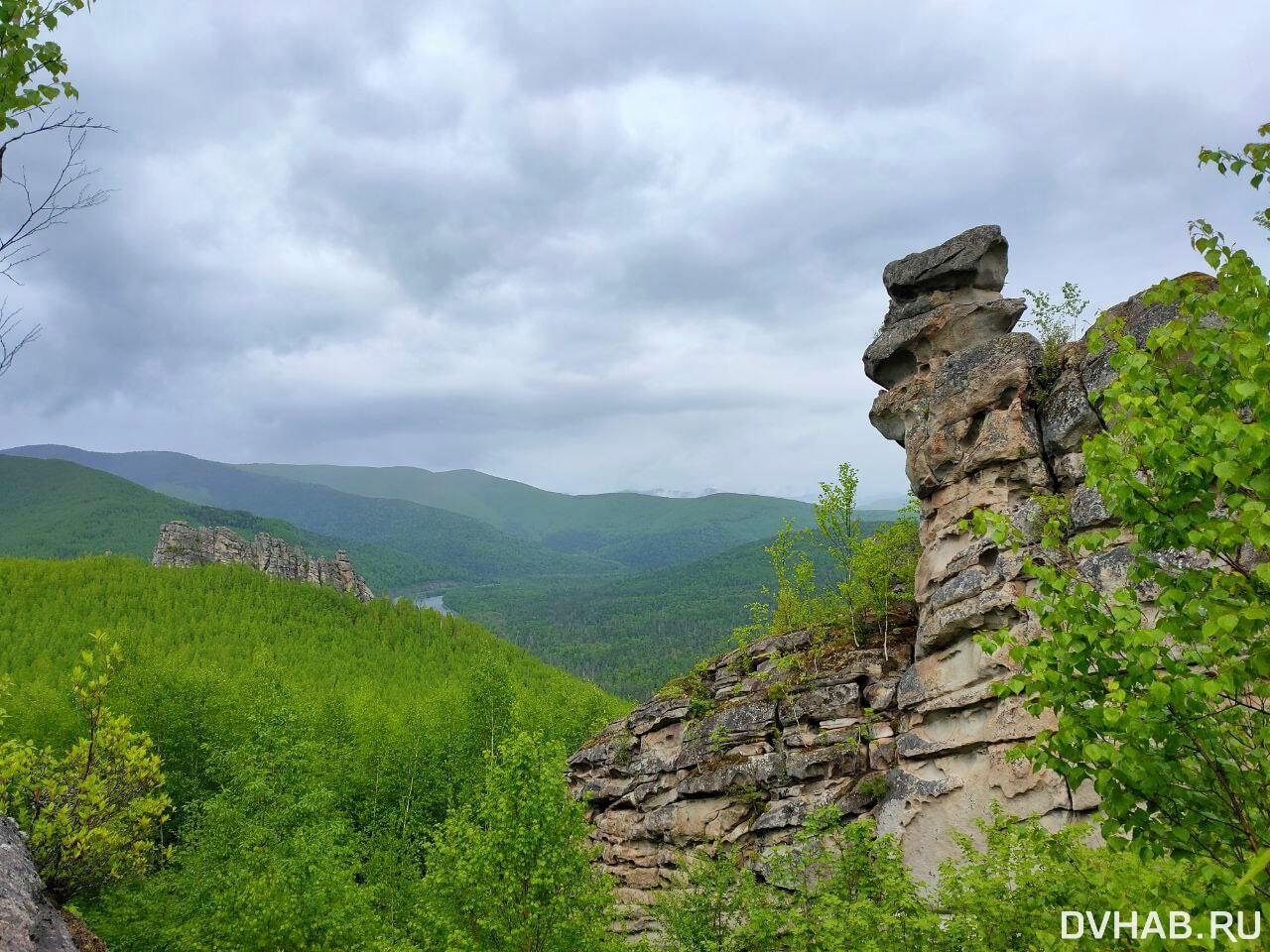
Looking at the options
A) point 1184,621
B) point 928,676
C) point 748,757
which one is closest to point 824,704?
point 748,757

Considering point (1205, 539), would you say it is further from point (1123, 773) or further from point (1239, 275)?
point (1239, 275)

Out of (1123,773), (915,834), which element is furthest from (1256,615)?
(915,834)

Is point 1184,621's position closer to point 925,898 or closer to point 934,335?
point 925,898

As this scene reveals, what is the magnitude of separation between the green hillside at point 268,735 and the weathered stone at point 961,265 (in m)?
22.4

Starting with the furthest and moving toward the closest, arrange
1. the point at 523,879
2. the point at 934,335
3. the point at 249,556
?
1. the point at 249,556
2. the point at 934,335
3. the point at 523,879

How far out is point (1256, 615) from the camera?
5.40 m

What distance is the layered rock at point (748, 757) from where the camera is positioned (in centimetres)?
2230

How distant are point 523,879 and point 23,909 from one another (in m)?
11.9

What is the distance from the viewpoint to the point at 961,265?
24.4 m

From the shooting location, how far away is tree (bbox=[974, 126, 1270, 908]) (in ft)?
18.9

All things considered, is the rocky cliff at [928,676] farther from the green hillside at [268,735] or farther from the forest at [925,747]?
the green hillside at [268,735]

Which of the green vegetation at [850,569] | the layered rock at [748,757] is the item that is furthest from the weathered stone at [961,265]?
the layered rock at [748,757]

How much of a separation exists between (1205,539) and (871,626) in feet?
72.7

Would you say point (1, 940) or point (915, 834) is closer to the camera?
point (1, 940)
